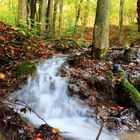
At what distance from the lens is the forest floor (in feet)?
16.0

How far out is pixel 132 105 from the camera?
7.54 metres

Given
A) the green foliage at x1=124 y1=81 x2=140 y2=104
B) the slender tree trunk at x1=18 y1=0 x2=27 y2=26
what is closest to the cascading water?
the green foliage at x1=124 y1=81 x2=140 y2=104

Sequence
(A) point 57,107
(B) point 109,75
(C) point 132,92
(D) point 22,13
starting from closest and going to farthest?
1. (A) point 57,107
2. (C) point 132,92
3. (B) point 109,75
4. (D) point 22,13

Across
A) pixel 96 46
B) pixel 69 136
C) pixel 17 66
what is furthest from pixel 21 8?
pixel 69 136

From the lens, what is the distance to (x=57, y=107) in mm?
7023

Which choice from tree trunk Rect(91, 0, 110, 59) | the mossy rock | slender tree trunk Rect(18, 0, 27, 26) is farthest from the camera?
slender tree trunk Rect(18, 0, 27, 26)

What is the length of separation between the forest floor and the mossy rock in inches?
1.0

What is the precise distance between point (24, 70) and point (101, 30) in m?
3.11

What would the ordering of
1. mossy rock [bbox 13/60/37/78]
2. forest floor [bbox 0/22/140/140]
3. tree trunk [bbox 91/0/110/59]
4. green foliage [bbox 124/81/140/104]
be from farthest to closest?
tree trunk [bbox 91/0/110/59]
green foliage [bbox 124/81/140/104]
mossy rock [bbox 13/60/37/78]
forest floor [bbox 0/22/140/140]

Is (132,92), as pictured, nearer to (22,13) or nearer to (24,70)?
(24,70)

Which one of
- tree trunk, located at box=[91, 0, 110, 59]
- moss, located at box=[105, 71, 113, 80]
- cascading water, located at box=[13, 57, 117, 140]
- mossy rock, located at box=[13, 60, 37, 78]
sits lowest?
cascading water, located at box=[13, 57, 117, 140]

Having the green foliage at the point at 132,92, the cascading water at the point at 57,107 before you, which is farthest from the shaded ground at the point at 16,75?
the green foliage at the point at 132,92

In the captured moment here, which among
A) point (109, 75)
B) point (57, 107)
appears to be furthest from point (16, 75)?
point (109, 75)

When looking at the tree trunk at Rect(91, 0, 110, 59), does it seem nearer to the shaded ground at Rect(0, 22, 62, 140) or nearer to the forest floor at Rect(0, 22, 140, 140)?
the forest floor at Rect(0, 22, 140, 140)
